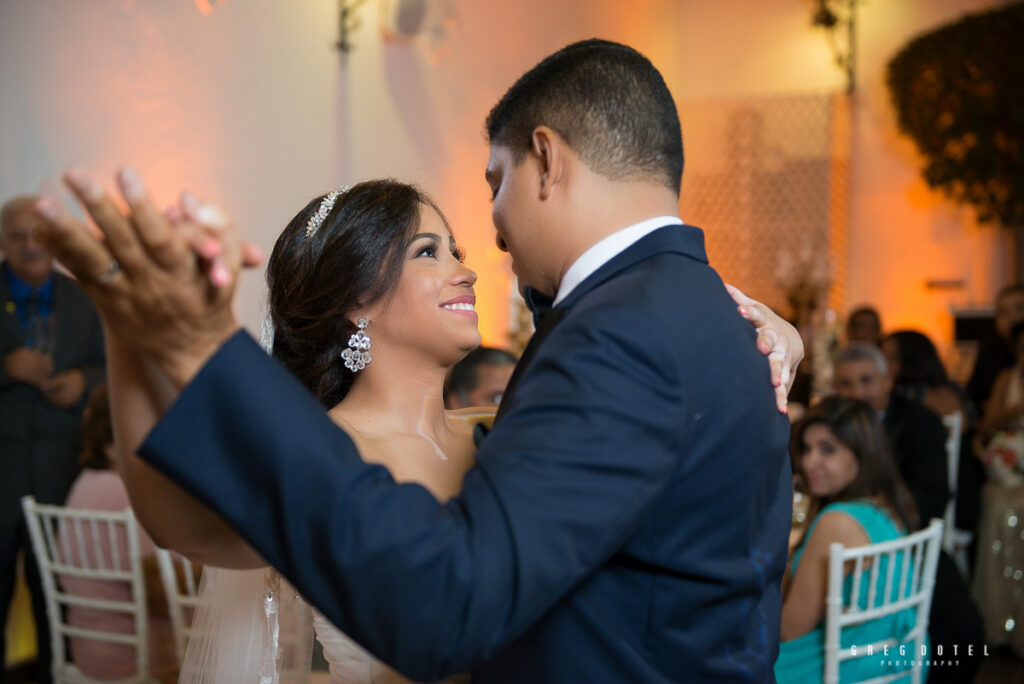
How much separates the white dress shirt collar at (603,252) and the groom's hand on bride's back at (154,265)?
42 cm

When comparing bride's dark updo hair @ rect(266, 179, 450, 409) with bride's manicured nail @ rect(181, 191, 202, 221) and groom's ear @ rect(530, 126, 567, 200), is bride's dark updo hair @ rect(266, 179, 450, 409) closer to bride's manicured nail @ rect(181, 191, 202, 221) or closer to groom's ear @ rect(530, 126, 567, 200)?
groom's ear @ rect(530, 126, 567, 200)

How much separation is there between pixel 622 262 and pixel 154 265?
51 centimetres

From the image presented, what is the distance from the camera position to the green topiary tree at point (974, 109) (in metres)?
8.15

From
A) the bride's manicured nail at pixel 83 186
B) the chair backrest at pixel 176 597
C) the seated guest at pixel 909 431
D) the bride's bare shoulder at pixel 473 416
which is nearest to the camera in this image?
the bride's manicured nail at pixel 83 186

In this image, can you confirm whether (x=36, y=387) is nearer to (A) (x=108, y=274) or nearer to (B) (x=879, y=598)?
(B) (x=879, y=598)

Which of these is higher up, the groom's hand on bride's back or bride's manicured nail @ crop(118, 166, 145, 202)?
bride's manicured nail @ crop(118, 166, 145, 202)

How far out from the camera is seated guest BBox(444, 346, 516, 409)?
11.8 ft

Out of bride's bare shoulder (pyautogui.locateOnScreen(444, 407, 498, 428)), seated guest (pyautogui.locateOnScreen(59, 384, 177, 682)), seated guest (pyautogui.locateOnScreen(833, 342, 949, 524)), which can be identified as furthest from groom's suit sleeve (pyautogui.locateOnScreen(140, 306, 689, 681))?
seated guest (pyautogui.locateOnScreen(833, 342, 949, 524))

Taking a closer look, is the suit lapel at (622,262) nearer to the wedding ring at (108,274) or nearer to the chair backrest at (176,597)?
the wedding ring at (108,274)

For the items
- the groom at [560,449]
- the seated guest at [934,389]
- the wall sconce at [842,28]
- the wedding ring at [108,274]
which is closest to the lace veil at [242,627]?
the groom at [560,449]

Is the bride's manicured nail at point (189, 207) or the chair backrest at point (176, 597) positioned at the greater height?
the bride's manicured nail at point (189, 207)

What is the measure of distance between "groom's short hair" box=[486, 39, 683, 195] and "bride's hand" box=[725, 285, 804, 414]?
0.20 m

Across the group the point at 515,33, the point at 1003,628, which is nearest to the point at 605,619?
the point at 1003,628

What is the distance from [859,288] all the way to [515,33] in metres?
4.72
